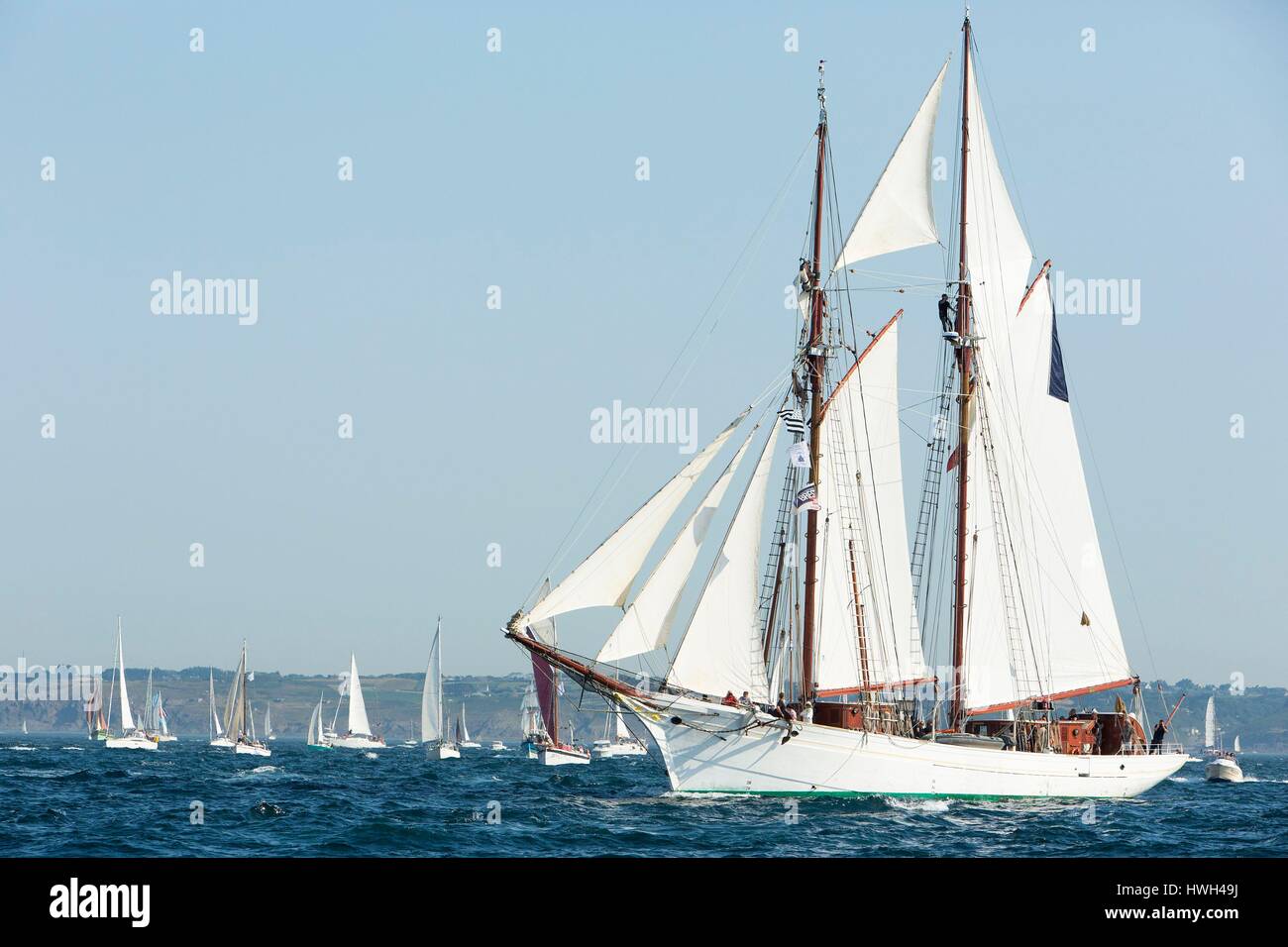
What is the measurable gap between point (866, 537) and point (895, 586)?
7.87 ft

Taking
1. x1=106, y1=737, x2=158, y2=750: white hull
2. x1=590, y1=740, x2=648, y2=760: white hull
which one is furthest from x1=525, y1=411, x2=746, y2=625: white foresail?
x1=106, y1=737, x2=158, y2=750: white hull

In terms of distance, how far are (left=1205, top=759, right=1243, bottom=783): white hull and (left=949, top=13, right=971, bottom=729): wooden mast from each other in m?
63.1

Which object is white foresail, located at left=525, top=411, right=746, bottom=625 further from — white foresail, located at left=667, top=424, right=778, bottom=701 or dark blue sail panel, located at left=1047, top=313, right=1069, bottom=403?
dark blue sail panel, located at left=1047, top=313, right=1069, bottom=403

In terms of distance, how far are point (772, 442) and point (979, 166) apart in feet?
60.0

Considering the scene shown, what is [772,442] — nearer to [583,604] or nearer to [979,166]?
[583,604]

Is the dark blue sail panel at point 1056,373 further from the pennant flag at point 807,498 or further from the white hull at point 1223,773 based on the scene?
the white hull at point 1223,773

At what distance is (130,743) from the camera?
7062 inches

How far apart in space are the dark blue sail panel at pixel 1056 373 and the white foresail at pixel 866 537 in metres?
9.53

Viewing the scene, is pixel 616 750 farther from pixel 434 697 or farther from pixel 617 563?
pixel 617 563

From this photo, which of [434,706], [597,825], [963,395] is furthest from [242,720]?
[597,825]

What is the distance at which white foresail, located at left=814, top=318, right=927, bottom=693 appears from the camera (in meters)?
55.3
